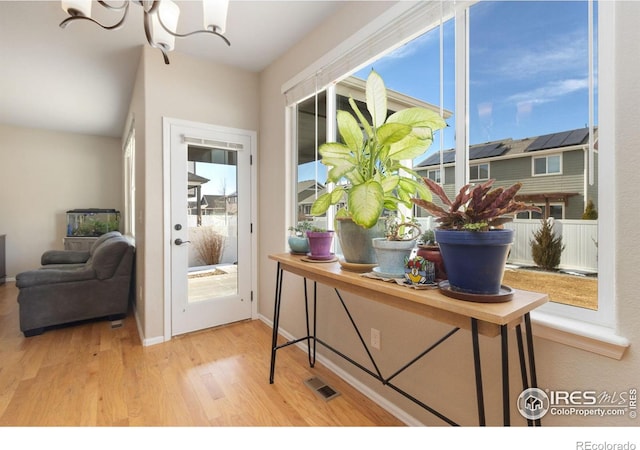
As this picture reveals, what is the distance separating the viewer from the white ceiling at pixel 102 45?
2.11 metres

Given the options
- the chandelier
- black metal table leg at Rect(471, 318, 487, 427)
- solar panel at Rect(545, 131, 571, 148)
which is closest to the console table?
black metal table leg at Rect(471, 318, 487, 427)

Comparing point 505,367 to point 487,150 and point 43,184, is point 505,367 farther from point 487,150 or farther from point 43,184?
point 43,184

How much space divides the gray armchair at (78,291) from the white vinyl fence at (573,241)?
138 inches

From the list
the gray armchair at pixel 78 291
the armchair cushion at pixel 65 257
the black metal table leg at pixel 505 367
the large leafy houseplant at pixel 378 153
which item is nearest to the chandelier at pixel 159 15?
the large leafy houseplant at pixel 378 153

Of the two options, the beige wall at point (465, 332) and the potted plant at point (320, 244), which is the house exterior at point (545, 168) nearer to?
the beige wall at point (465, 332)

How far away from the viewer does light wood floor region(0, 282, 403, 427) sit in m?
1.64

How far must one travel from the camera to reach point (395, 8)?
1.64 meters

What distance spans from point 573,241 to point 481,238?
56 cm

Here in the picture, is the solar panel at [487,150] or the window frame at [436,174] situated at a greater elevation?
the solar panel at [487,150]

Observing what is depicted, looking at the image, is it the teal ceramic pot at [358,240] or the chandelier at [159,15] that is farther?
the teal ceramic pot at [358,240]

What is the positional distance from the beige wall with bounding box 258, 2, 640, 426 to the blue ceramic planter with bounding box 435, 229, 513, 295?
1.40ft

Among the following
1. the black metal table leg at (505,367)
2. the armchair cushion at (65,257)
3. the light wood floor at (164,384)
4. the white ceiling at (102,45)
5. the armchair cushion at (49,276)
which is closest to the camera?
the black metal table leg at (505,367)

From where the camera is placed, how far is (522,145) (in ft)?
4.17
